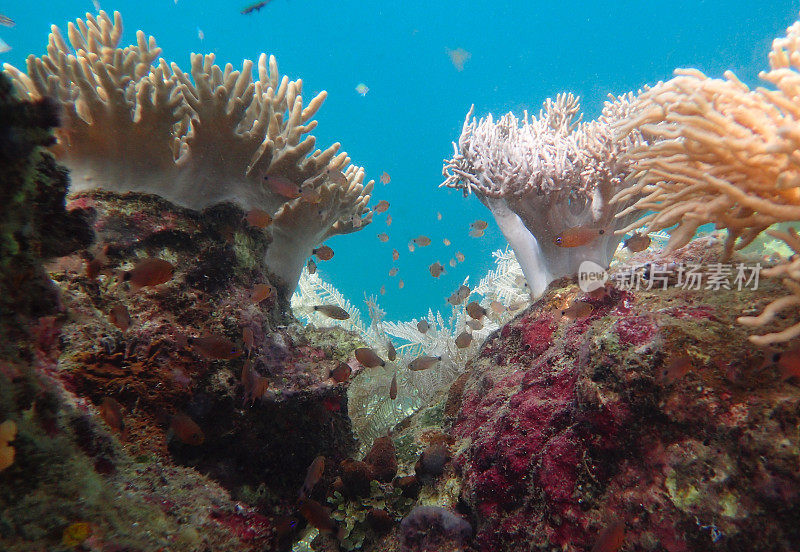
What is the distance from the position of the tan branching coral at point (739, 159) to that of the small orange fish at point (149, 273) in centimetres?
290

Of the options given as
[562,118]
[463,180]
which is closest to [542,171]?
[463,180]

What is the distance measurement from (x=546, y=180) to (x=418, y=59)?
94.6 metres

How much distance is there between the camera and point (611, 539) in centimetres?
145

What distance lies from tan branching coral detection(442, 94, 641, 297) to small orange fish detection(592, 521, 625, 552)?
2.70m

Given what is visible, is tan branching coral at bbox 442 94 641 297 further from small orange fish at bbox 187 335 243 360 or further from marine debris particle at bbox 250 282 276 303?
small orange fish at bbox 187 335 243 360

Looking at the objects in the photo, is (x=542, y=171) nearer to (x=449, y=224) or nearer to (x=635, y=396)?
(x=635, y=396)

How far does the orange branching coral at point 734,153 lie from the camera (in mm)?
1673

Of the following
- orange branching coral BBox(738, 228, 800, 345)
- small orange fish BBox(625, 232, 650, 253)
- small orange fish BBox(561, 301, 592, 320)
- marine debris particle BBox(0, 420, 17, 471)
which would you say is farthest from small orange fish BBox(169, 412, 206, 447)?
small orange fish BBox(625, 232, 650, 253)

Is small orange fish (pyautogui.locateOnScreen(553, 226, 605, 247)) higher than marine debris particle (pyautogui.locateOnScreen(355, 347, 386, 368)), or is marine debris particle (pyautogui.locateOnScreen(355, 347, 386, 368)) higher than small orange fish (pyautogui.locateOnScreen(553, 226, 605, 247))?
small orange fish (pyautogui.locateOnScreen(553, 226, 605, 247))

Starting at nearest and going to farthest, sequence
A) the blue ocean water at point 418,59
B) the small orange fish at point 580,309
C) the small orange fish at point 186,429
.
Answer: the small orange fish at point 186,429 → the small orange fish at point 580,309 → the blue ocean water at point 418,59

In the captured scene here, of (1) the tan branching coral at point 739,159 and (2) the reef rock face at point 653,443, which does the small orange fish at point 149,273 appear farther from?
(1) the tan branching coral at point 739,159

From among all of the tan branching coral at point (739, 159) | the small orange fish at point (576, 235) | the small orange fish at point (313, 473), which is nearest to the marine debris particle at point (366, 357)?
the small orange fish at point (313, 473)

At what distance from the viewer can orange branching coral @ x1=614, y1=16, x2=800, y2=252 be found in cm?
167

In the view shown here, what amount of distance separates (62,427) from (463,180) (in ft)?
12.7
